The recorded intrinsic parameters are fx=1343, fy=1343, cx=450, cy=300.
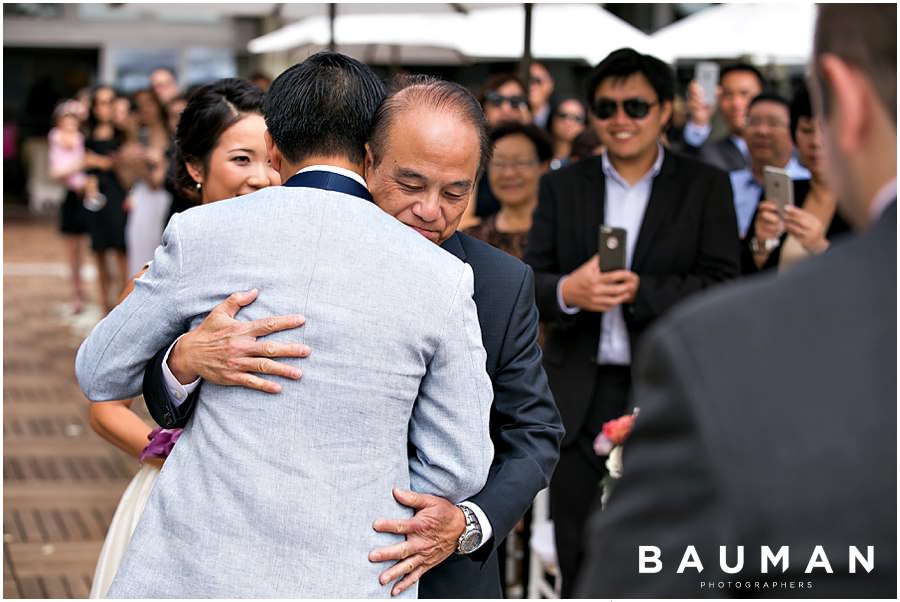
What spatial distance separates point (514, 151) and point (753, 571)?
14.1 feet

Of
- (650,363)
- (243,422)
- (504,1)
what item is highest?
(504,1)

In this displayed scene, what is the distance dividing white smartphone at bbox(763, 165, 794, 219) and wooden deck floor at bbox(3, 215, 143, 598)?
112 inches

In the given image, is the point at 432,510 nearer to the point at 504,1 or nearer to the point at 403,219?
the point at 403,219

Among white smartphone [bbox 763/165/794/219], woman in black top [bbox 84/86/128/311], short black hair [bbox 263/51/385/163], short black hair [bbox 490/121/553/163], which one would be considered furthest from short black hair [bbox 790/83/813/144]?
woman in black top [bbox 84/86/128/311]

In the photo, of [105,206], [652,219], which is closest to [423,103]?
[652,219]

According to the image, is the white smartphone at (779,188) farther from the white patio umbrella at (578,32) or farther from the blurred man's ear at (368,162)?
the white patio umbrella at (578,32)

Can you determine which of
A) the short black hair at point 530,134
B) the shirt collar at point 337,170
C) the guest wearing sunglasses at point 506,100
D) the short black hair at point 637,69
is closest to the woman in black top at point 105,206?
the guest wearing sunglasses at point 506,100

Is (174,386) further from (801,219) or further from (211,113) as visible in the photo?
(801,219)

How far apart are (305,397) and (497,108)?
5.52m

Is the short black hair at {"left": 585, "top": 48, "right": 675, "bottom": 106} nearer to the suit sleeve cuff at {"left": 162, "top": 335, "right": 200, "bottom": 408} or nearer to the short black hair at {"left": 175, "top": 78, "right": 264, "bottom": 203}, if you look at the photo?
the short black hair at {"left": 175, "top": 78, "right": 264, "bottom": 203}

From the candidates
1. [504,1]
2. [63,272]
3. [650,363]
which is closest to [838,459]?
[650,363]

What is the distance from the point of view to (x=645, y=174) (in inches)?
174

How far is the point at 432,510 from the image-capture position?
2.14m

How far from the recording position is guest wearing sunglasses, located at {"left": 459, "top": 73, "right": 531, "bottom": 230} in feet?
22.4
